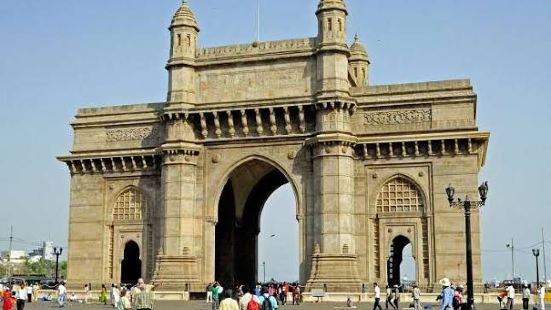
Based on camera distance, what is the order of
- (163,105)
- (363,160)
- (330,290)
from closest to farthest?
(330,290), (363,160), (163,105)

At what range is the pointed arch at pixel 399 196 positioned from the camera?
38938 mm

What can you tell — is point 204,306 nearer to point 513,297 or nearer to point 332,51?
point 513,297

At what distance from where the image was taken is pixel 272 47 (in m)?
41.2

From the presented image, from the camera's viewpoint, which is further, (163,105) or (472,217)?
(163,105)

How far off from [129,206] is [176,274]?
6.01 m

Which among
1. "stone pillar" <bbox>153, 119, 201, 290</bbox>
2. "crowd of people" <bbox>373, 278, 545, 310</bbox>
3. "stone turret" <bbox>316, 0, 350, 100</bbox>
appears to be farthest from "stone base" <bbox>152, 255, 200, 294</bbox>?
"stone turret" <bbox>316, 0, 350, 100</bbox>

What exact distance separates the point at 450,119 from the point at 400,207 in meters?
4.98

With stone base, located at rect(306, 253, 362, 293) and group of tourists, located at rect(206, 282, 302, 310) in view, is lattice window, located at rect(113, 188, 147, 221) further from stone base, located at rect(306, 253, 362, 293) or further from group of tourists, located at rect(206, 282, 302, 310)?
stone base, located at rect(306, 253, 362, 293)

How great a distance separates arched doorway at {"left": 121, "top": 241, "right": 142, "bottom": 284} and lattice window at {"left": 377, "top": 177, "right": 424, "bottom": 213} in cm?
1431

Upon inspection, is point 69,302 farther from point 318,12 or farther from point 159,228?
point 318,12

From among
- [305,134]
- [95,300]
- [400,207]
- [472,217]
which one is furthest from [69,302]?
[472,217]

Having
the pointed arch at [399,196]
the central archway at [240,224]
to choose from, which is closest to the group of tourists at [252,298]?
the central archway at [240,224]

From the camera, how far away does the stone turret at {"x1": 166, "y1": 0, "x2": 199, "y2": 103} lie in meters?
41.6

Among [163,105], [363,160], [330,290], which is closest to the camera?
[330,290]
